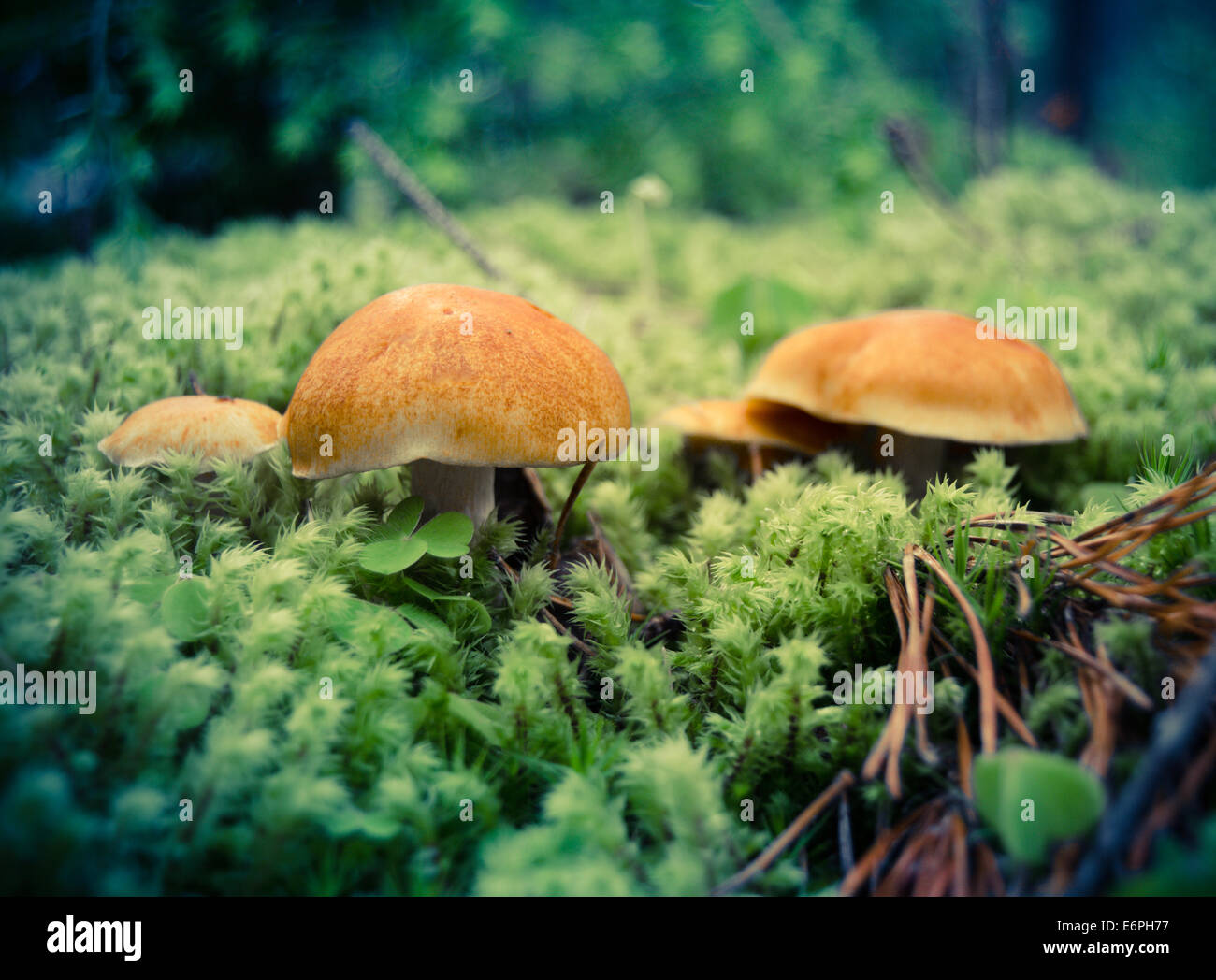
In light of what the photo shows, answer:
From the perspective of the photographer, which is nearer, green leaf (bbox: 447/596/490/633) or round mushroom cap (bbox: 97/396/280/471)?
green leaf (bbox: 447/596/490/633)

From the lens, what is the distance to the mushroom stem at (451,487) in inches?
62.4

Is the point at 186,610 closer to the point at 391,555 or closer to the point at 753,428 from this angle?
the point at 391,555

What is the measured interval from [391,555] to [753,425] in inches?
46.2

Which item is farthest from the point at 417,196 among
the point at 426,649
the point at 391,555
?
the point at 426,649

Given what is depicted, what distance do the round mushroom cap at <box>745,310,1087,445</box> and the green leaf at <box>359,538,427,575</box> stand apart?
1118mm

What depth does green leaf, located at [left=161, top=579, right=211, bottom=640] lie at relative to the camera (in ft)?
3.86

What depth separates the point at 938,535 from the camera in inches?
52.0

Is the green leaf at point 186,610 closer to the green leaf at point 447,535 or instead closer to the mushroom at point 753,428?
the green leaf at point 447,535

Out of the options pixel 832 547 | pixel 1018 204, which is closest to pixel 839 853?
pixel 832 547

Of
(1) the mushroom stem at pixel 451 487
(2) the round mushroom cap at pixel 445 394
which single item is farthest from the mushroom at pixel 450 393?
(1) the mushroom stem at pixel 451 487

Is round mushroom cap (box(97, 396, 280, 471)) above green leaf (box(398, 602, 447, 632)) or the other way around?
above

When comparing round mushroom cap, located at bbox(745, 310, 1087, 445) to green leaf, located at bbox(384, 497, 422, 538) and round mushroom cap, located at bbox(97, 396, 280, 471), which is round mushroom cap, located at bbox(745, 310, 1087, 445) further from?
round mushroom cap, located at bbox(97, 396, 280, 471)

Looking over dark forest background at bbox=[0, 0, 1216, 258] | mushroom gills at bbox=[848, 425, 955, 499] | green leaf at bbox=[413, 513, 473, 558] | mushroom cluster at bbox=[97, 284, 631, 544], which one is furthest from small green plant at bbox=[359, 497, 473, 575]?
dark forest background at bbox=[0, 0, 1216, 258]
